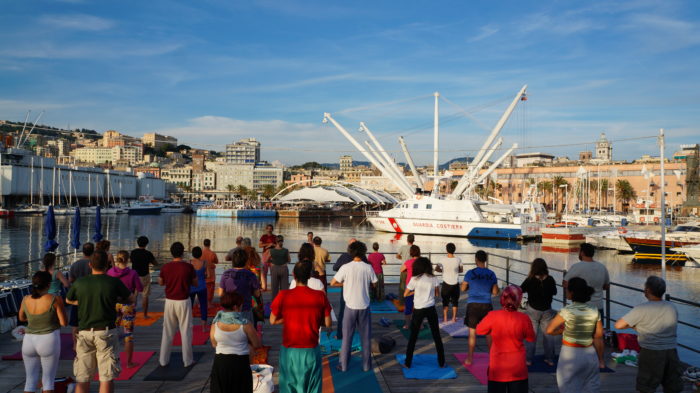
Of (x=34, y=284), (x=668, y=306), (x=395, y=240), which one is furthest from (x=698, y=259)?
(x=34, y=284)

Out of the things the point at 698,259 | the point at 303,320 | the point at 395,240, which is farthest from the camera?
the point at 395,240

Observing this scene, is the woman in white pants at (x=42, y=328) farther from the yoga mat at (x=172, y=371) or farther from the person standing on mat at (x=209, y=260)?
the person standing on mat at (x=209, y=260)

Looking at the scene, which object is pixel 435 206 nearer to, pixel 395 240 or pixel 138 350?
pixel 395 240

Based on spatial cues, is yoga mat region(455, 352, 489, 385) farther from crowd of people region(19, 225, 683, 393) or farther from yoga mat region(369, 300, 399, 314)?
yoga mat region(369, 300, 399, 314)

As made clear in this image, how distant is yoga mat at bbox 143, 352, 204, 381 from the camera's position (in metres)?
7.05

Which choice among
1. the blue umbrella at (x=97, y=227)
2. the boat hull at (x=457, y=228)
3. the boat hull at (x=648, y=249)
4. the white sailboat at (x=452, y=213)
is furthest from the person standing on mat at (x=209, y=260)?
the boat hull at (x=457, y=228)

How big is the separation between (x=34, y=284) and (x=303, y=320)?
2949 mm

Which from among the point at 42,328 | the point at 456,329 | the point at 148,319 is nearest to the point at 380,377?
the point at 456,329

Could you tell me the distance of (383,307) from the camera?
12.2 m

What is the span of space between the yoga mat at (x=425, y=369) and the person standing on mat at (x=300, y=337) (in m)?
2.43

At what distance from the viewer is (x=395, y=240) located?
58250 millimetres

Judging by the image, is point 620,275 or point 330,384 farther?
point 620,275

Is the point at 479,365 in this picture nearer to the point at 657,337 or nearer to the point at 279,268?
the point at 657,337

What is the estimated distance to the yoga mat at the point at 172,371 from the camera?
7.05m
